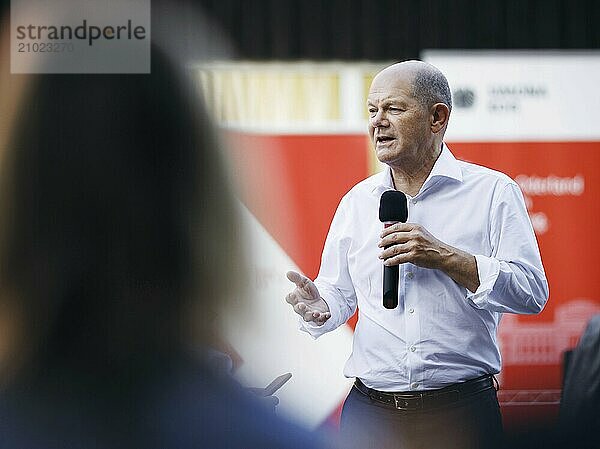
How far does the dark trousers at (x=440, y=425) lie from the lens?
6.92 ft

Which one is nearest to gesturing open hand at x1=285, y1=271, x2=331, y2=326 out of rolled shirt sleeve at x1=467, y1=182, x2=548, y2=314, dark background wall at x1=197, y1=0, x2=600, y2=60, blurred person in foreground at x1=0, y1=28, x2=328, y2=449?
rolled shirt sleeve at x1=467, y1=182, x2=548, y2=314

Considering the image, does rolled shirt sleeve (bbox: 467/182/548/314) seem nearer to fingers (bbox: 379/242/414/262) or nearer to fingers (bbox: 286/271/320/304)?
fingers (bbox: 379/242/414/262)

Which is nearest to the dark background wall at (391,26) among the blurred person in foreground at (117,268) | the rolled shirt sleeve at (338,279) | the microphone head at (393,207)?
the blurred person in foreground at (117,268)

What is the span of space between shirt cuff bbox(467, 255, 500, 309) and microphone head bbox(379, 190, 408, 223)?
22 cm

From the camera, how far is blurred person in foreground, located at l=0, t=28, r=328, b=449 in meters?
3.90

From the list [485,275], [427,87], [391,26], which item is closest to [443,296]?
[485,275]

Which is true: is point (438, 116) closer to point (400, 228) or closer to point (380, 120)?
point (380, 120)

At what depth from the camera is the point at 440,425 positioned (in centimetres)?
212

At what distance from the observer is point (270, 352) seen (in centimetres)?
390

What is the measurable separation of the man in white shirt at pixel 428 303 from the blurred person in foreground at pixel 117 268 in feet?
5.69

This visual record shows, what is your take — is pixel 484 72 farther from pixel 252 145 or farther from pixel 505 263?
pixel 505 263

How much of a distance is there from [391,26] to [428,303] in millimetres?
2143

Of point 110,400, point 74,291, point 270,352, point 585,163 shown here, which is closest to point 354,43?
point 585,163

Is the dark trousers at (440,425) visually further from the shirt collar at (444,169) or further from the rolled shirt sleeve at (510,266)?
the shirt collar at (444,169)
